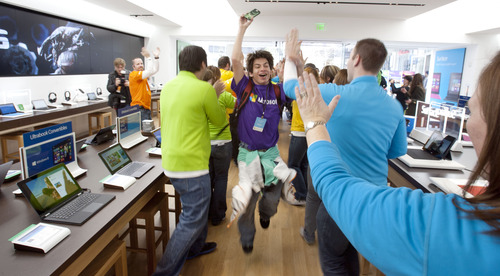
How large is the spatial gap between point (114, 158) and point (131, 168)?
13 cm

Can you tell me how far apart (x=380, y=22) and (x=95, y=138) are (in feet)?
27.7

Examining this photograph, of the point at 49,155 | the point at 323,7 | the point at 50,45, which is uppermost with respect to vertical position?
the point at 323,7

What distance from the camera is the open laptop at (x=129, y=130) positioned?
271 cm

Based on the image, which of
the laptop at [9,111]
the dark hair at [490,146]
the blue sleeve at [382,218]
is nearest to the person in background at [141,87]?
the laptop at [9,111]

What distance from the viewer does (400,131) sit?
174 centimetres

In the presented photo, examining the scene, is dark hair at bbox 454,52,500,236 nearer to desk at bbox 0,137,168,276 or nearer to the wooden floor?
desk at bbox 0,137,168,276

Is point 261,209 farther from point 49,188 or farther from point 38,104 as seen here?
point 38,104

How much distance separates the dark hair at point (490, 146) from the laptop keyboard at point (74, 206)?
1610mm

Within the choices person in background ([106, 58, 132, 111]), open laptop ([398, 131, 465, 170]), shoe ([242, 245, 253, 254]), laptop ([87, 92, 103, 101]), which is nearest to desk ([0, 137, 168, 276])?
shoe ([242, 245, 253, 254])

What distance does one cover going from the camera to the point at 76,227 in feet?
4.71

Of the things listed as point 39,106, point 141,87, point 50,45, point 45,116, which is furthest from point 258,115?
point 50,45

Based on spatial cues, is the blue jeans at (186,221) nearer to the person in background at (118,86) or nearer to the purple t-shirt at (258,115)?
the purple t-shirt at (258,115)

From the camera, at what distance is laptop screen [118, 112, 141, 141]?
8.91ft

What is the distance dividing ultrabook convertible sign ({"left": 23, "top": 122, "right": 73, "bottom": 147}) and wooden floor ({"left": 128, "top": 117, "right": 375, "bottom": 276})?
1165 millimetres
